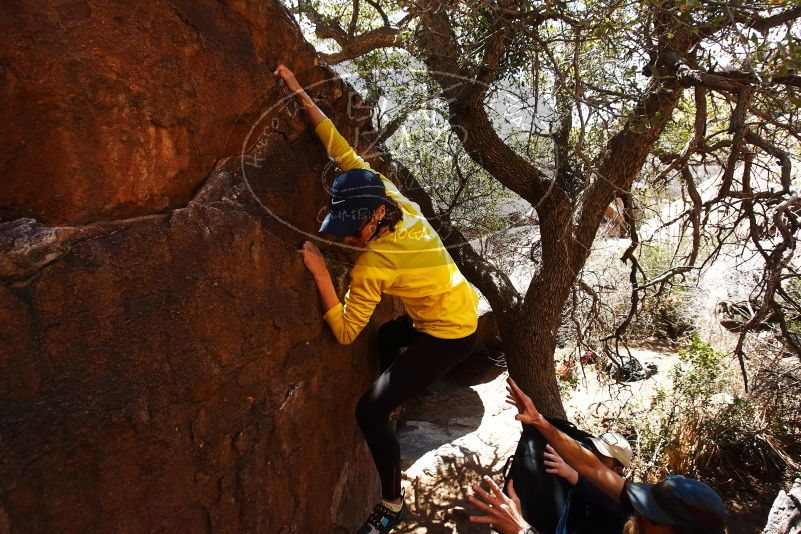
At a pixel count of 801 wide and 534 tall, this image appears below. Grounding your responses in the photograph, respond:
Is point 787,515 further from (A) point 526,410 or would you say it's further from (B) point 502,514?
(B) point 502,514

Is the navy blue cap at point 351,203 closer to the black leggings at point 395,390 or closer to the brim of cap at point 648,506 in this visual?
the black leggings at point 395,390

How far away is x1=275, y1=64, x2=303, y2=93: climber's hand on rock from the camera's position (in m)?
2.67

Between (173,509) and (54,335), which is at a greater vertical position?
(54,335)

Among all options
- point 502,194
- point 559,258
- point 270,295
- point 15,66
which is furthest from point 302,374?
point 502,194

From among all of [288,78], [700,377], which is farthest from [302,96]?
[700,377]

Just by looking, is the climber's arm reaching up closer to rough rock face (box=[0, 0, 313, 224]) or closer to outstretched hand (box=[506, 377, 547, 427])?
rough rock face (box=[0, 0, 313, 224])

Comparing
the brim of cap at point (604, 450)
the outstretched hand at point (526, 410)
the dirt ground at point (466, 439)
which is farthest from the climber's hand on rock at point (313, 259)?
the dirt ground at point (466, 439)

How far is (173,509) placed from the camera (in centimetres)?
187

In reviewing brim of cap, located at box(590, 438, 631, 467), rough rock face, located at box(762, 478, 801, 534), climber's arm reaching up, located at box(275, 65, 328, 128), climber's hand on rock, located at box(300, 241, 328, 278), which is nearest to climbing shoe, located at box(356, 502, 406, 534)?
brim of cap, located at box(590, 438, 631, 467)

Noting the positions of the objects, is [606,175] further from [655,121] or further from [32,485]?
[32,485]

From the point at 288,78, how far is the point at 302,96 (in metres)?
0.10

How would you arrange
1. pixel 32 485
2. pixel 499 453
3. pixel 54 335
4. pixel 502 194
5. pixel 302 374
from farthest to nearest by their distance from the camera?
pixel 502 194, pixel 499 453, pixel 302 374, pixel 54 335, pixel 32 485

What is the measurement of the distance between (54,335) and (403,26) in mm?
3674

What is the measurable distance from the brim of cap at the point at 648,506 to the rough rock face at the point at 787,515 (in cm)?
149
